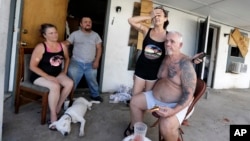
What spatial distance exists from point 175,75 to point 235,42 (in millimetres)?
6254

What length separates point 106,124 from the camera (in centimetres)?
282

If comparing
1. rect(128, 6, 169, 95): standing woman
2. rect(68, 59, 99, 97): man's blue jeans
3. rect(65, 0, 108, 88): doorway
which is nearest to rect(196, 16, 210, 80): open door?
rect(65, 0, 108, 88): doorway

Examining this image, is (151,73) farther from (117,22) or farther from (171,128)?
(117,22)

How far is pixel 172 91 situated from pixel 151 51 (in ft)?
1.62

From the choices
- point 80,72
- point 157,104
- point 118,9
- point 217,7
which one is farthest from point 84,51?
point 217,7

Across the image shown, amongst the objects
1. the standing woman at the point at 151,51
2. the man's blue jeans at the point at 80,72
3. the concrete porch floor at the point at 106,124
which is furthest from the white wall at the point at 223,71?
the standing woman at the point at 151,51

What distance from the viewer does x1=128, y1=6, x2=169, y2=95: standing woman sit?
223 centimetres

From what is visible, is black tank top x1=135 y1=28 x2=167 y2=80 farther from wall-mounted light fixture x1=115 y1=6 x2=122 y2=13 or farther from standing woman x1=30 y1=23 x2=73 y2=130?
wall-mounted light fixture x1=115 y1=6 x2=122 y2=13

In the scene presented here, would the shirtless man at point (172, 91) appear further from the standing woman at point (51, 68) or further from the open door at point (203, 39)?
the open door at point (203, 39)

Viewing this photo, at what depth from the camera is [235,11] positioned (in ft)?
16.9

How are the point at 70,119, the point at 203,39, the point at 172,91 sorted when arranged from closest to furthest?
the point at 172,91, the point at 70,119, the point at 203,39

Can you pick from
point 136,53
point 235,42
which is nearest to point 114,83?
point 136,53

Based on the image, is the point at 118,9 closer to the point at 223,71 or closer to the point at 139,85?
the point at 139,85

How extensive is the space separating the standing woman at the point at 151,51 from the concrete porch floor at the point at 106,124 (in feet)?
2.15
